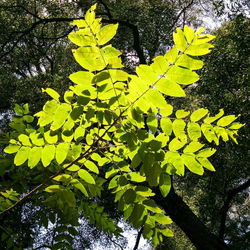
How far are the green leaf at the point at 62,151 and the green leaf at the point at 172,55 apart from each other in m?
0.77

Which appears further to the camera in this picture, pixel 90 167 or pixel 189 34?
pixel 90 167

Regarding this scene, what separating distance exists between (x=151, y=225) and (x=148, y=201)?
209mm

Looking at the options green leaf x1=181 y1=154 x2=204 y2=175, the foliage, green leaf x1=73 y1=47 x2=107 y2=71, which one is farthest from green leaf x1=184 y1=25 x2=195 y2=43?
green leaf x1=181 y1=154 x2=204 y2=175

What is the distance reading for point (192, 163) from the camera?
1602mm

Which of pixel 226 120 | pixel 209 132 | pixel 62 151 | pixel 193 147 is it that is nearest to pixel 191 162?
pixel 193 147

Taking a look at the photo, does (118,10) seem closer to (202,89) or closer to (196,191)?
(202,89)

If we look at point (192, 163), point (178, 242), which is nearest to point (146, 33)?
point (192, 163)

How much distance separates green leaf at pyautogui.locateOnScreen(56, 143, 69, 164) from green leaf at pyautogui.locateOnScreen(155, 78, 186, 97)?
66 cm

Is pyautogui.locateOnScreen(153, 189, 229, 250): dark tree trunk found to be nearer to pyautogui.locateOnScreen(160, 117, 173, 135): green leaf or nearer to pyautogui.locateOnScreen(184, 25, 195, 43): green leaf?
pyautogui.locateOnScreen(160, 117, 173, 135): green leaf

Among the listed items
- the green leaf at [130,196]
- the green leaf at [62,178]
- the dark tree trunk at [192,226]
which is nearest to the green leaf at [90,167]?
the green leaf at [62,178]

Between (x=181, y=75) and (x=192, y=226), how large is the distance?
18.3 ft

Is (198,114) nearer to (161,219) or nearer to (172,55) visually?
(172,55)

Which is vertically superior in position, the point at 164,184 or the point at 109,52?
the point at 109,52

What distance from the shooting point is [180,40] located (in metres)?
1.25
